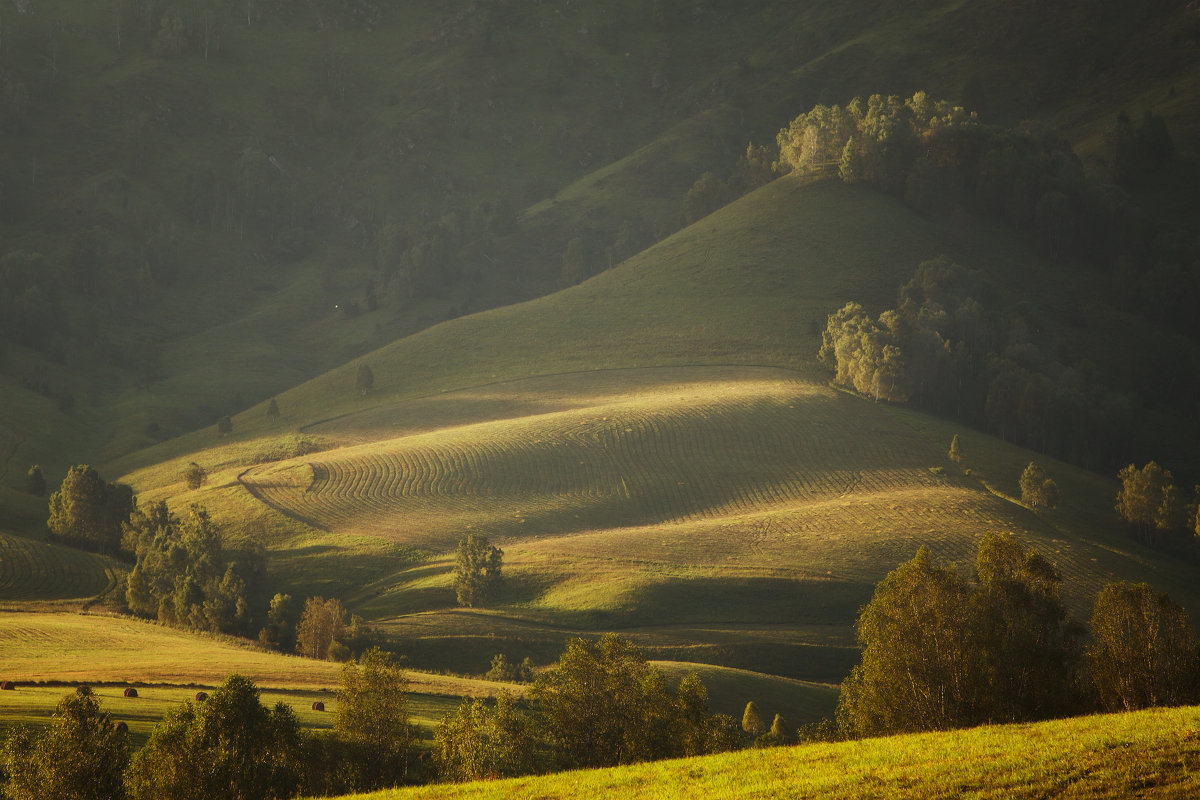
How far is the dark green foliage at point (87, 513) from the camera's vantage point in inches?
3319

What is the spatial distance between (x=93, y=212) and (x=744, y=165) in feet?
446

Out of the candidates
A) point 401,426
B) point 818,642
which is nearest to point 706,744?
point 818,642

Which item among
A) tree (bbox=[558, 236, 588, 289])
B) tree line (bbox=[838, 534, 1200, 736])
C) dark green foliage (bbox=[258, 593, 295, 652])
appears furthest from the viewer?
tree (bbox=[558, 236, 588, 289])

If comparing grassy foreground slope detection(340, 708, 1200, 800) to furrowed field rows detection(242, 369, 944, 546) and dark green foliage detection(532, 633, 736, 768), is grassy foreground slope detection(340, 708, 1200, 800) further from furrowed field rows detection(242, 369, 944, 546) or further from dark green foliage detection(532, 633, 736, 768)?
furrowed field rows detection(242, 369, 944, 546)

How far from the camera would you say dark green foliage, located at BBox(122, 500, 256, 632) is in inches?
2687

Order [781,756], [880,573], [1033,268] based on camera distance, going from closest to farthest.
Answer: [781,756], [880,573], [1033,268]

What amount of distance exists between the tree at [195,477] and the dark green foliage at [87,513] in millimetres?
11556

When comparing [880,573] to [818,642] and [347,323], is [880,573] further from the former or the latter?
[347,323]

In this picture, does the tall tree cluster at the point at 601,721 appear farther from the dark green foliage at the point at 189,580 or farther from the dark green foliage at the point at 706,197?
the dark green foliage at the point at 706,197

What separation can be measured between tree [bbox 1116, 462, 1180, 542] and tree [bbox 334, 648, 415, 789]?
8095 centimetres

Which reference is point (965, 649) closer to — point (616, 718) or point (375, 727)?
point (616, 718)

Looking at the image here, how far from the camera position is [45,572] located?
244ft

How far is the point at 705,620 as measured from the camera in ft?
218

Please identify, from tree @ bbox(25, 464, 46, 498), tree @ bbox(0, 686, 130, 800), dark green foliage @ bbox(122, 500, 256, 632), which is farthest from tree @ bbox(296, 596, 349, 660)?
tree @ bbox(25, 464, 46, 498)
